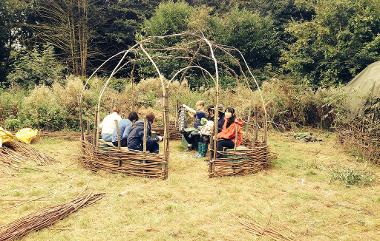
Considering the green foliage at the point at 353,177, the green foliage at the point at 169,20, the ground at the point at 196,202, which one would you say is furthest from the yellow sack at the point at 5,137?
the green foliage at the point at 169,20

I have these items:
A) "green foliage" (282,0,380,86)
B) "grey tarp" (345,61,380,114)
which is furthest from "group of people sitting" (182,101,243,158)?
"green foliage" (282,0,380,86)

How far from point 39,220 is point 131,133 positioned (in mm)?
3342

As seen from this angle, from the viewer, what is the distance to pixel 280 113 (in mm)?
15164

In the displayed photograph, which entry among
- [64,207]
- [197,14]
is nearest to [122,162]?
[64,207]

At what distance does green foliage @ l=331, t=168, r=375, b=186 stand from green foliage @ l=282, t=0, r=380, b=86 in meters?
8.48

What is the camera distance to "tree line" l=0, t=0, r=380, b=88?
16656mm

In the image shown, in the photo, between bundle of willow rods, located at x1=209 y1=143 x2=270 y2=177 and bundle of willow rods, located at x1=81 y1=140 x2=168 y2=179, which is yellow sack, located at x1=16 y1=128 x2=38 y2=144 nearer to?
bundle of willow rods, located at x1=81 y1=140 x2=168 y2=179

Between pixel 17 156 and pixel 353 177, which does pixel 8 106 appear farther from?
pixel 353 177

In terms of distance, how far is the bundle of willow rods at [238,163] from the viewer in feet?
28.4

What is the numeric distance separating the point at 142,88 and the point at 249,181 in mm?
8949

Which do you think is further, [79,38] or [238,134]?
[79,38]

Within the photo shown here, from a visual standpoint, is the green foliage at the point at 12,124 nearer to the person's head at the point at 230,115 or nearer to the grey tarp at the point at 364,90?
the person's head at the point at 230,115

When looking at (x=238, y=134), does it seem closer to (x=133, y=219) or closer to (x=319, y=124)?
(x=133, y=219)

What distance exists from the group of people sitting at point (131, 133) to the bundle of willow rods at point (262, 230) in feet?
11.0
